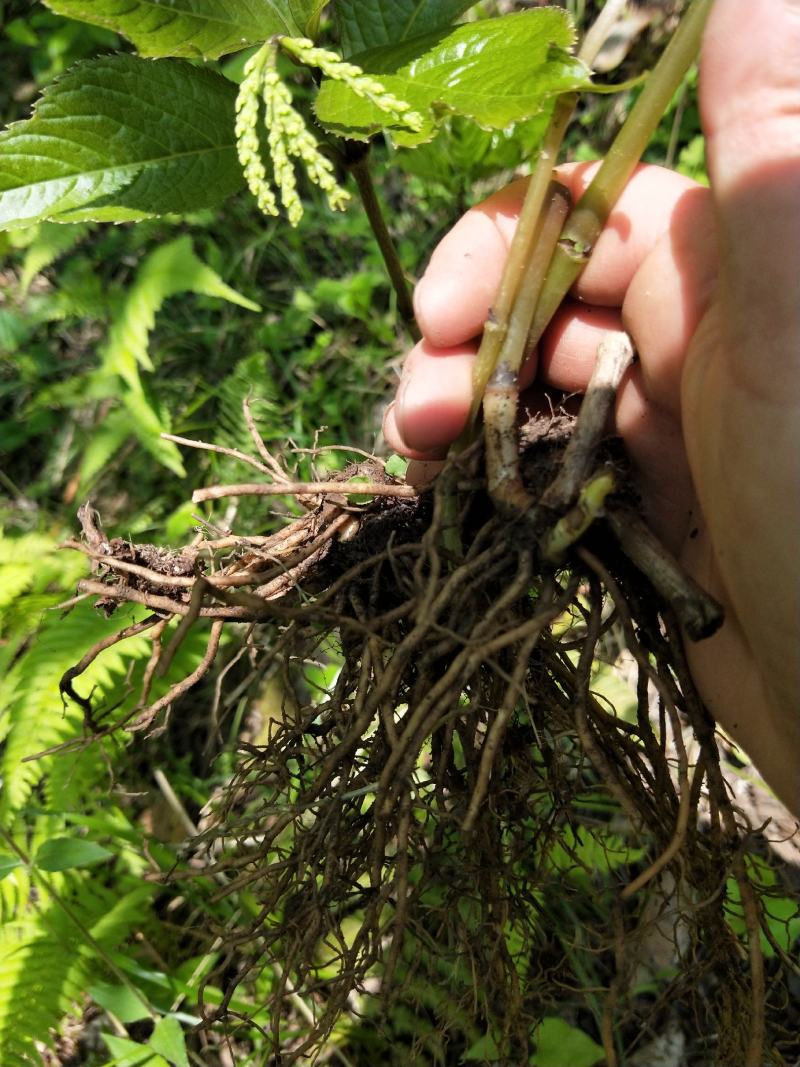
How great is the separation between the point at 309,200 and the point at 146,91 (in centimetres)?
196

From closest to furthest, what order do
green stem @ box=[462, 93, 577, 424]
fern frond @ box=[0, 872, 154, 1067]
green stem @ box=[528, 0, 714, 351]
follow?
green stem @ box=[528, 0, 714, 351] < green stem @ box=[462, 93, 577, 424] < fern frond @ box=[0, 872, 154, 1067]

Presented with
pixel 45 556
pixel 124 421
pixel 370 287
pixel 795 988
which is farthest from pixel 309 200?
pixel 795 988

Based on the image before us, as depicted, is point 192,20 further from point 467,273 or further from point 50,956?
point 50,956

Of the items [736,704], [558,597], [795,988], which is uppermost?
[558,597]

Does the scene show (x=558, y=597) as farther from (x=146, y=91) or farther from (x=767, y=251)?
(x=146, y=91)

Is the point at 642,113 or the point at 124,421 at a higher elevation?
the point at 642,113

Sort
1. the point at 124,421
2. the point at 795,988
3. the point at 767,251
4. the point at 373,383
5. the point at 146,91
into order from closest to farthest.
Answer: the point at 767,251
the point at 146,91
the point at 795,988
the point at 124,421
the point at 373,383

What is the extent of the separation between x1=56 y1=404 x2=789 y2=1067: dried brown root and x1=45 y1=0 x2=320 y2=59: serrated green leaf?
68 centimetres

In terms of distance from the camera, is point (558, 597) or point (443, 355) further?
point (443, 355)

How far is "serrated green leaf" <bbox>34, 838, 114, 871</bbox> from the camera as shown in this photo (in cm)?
138

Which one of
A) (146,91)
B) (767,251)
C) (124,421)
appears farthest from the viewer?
(124,421)

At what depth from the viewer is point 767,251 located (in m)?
0.91

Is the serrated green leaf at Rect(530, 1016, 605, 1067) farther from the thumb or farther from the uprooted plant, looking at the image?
the thumb

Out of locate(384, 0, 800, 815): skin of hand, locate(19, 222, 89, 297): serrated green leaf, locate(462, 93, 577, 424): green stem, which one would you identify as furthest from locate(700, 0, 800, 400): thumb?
locate(19, 222, 89, 297): serrated green leaf
